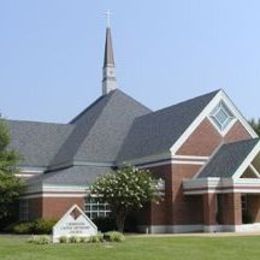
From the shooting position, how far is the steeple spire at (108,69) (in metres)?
64.6

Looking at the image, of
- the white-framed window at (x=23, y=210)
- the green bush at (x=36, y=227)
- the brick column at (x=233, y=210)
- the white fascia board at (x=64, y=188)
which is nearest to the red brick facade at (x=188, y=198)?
the brick column at (x=233, y=210)

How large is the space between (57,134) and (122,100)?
661 centimetres

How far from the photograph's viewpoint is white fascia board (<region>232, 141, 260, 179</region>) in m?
40.4

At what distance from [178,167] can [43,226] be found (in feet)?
33.0

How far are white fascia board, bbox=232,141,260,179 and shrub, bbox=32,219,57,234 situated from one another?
1217 cm

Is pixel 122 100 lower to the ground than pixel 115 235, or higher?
higher

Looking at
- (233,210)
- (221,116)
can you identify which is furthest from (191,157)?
(233,210)

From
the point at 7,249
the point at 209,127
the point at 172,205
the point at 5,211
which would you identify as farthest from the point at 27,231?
the point at 7,249

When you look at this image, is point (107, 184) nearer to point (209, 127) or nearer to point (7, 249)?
point (209, 127)

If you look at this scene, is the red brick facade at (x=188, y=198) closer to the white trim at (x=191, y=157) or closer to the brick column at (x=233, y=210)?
the white trim at (x=191, y=157)

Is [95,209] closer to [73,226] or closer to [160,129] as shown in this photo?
[160,129]

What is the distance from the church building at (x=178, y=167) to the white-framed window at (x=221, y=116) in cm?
7

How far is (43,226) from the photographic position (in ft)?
133

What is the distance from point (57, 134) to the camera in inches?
2219
